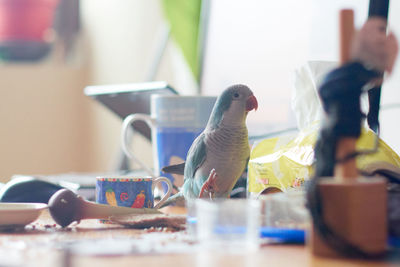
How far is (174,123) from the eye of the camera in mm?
928

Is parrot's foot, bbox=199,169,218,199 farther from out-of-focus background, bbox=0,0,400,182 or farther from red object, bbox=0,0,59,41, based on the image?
red object, bbox=0,0,59,41

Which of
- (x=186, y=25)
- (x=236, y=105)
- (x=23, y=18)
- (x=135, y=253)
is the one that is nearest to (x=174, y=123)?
(x=236, y=105)

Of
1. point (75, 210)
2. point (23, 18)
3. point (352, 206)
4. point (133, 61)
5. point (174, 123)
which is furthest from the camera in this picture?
point (23, 18)

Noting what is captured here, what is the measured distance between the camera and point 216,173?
707 millimetres

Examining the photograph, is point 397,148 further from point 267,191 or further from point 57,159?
point 57,159

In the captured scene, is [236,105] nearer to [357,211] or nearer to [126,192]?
[126,192]

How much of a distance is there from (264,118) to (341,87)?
661 millimetres

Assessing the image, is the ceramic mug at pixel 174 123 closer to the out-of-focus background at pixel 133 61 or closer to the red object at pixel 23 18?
the out-of-focus background at pixel 133 61

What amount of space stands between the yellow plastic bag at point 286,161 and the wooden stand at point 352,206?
0.65ft

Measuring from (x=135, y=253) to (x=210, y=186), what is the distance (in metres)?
0.23

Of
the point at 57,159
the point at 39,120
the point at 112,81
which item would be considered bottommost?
the point at 57,159

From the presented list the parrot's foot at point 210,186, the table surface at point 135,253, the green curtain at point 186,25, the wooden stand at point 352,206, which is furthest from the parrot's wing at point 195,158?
the green curtain at point 186,25

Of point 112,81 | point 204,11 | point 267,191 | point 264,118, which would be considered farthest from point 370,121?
point 112,81

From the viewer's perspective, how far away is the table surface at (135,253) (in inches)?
17.7
